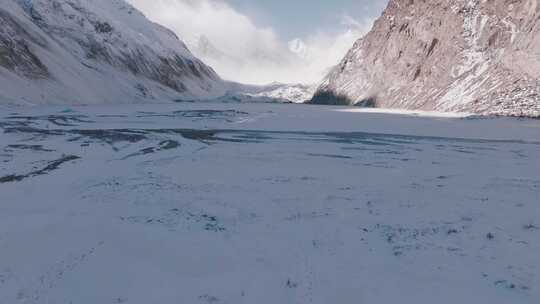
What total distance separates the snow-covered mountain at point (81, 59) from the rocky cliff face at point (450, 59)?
5198 cm

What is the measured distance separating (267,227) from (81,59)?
375 ft

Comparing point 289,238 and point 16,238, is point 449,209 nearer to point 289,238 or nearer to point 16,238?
point 289,238

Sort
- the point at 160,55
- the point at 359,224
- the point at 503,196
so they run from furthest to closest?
1. the point at 160,55
2. the point at 503,196
3. the point at 359,224

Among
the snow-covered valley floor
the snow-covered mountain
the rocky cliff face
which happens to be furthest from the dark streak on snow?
the snow-covered mountain

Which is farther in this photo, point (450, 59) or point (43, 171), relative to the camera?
A: point (450, 59)

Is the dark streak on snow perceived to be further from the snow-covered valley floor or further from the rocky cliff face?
the rocky cliff face

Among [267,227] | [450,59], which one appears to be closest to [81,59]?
[450,59]

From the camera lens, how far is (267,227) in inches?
486

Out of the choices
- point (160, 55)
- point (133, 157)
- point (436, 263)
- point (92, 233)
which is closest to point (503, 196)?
point (436, 263)

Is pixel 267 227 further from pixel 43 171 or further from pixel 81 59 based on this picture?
pixel 81 59

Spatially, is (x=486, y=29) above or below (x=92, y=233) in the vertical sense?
above

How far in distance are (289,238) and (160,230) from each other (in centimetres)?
324

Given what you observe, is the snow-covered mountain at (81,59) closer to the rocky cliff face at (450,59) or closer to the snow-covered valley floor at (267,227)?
the snow-covered valley floor at (267,227)

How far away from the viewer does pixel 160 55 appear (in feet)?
573
